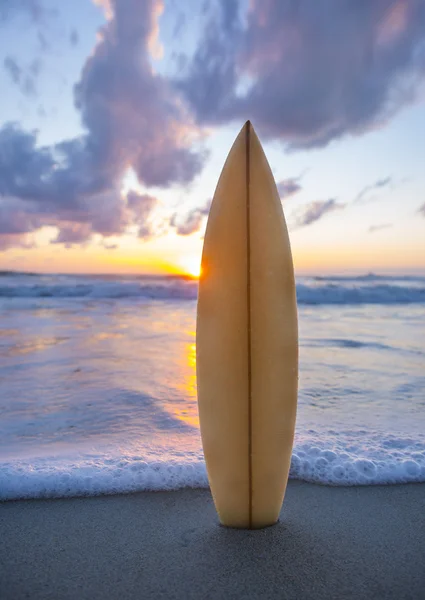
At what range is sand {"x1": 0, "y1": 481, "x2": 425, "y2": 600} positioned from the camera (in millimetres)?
1596

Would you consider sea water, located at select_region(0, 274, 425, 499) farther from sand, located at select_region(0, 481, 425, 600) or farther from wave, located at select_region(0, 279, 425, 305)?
wave, located at select_region(0, 279, 425, 305)

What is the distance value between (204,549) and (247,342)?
842 mm

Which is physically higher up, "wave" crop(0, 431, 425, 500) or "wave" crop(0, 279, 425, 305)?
"wave" crop(0, 279, 425, 305)

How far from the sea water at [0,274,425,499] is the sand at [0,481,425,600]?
0.23 meters

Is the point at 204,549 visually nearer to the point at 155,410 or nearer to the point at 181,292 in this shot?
the point at 155,410

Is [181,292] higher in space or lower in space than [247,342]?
lower

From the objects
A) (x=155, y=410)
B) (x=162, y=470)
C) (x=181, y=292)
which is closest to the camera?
(x=162, y=470)

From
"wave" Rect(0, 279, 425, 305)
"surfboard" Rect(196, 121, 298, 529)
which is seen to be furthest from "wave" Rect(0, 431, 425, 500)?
"wave" Rect(0, 279, 425, 305)

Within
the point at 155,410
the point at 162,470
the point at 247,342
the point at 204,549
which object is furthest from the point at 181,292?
the point at 204,549

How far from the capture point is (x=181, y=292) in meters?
19.8

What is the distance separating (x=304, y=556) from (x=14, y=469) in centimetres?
168

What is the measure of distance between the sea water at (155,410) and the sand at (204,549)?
0.23 m

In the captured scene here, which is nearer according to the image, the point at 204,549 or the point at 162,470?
the point at 204,549

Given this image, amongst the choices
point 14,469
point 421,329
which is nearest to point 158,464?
point 14,469
